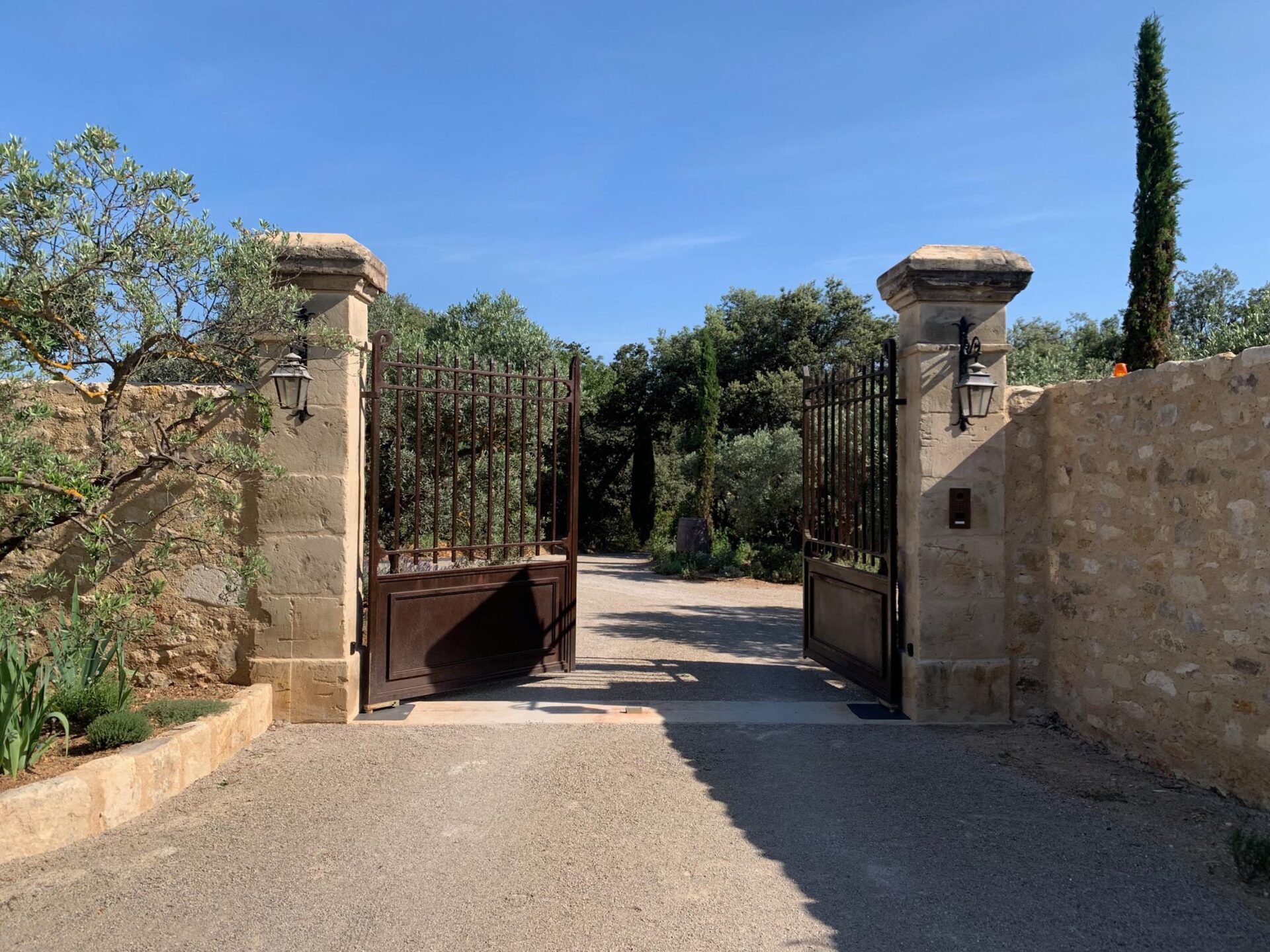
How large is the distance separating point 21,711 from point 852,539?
5188 millimetres

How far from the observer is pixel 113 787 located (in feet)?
11.8

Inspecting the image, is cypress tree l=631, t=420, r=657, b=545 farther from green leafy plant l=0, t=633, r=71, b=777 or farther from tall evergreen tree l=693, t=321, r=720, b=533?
green leafy plant l=0, t=633, r=71, b=777

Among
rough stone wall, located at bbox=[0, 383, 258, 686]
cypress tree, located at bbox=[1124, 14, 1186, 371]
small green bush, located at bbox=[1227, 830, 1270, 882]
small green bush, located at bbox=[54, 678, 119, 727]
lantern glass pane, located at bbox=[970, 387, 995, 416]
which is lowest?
small green bush, located at bbox=[1227, 830, 1270, 882]

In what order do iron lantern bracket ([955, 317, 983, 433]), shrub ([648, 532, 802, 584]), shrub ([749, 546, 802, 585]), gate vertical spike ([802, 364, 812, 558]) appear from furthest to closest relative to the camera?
shrub ([648, 532, 802, 584])
shrub ([749, 546, 802, 585])
gate vertical spike ([802, 364, 812, 558])
iron lantern bracket ([955, 317, 983, 433])

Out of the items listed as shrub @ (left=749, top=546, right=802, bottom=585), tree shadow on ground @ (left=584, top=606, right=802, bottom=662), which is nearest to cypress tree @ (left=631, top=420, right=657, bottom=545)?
shrub @ (left=749, top=546, right=802, bottom=585)

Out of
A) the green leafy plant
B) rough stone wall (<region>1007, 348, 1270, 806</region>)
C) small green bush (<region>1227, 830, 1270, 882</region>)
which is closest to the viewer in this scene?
small green bush (<region>1227, 830, 1270, 882</region>)

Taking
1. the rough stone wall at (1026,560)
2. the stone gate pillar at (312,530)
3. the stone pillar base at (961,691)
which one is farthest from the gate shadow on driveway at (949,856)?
the stone gate pillar at (312,530)

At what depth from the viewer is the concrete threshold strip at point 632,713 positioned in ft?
17.5

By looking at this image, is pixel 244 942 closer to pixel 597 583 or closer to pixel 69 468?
pixel 69 468

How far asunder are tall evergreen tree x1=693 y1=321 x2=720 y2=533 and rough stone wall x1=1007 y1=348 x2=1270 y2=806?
12.0m

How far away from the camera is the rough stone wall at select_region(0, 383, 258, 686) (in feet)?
16.4

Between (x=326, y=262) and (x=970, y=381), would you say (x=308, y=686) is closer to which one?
(x=326, y=262)

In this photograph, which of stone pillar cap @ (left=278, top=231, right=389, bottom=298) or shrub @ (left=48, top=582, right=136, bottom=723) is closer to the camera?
shrub @ (left=48, top=582, right=136, bottom=723)

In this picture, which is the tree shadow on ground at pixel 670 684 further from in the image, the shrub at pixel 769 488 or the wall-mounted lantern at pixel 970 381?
the shrub at pixel 769 488
